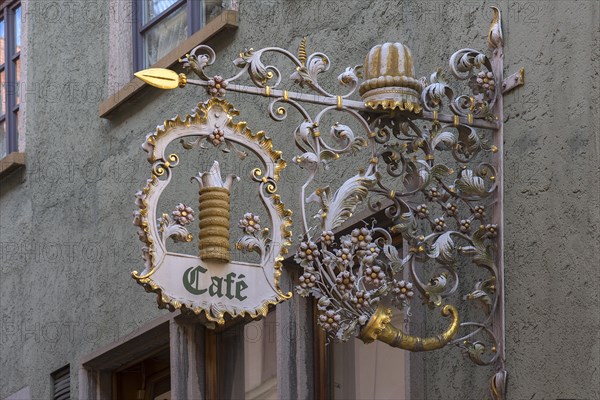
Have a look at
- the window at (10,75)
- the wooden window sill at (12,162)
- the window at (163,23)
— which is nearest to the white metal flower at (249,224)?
the window at (163,23)

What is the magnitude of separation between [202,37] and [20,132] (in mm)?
3453

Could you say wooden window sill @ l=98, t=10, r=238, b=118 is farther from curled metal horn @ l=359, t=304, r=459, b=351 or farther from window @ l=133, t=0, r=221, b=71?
curled metal horn @ l=359, t=304, r=459, b=351

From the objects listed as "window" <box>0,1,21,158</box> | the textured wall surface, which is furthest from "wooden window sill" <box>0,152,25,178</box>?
"window" <box>0,1,21,158</box>

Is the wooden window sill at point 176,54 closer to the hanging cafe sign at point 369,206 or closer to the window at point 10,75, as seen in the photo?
the window at point 10,75

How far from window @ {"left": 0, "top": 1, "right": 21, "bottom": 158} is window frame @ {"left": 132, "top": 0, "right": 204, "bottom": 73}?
85.2 inches

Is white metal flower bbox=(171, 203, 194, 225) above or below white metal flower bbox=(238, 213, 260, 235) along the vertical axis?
above

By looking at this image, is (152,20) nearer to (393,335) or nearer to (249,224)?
(249,224)

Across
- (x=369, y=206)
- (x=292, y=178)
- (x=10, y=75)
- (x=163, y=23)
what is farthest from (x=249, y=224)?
(x=10, y=75)

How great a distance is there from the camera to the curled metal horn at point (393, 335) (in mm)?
8930

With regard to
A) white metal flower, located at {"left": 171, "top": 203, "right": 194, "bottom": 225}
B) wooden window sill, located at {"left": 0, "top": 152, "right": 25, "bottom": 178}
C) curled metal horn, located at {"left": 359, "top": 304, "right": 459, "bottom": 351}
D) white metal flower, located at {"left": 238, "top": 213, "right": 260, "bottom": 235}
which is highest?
wooden window sill, located at {"left": 0, "top": 152, "right": 25, "bottom": 178}

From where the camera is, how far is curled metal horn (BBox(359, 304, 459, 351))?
893 centimetres

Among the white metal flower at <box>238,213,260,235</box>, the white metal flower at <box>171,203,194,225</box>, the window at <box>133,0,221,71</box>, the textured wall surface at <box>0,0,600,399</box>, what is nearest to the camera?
the white metal flower at <box>171,203,194,225</box>

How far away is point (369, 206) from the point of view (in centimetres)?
946

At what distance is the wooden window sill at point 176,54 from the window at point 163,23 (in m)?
0.25
